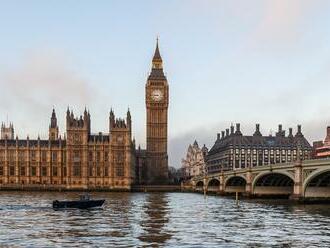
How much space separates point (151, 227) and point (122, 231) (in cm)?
355

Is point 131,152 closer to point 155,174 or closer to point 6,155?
point 155,174

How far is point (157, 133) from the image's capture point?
193 metres

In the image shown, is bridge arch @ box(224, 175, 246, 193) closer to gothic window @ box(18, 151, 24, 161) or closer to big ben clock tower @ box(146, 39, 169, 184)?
big ben clock tower @ box(146, 39, 169, 184)

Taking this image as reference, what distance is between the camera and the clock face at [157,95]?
196950 millimetres

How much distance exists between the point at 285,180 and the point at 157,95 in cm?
9841

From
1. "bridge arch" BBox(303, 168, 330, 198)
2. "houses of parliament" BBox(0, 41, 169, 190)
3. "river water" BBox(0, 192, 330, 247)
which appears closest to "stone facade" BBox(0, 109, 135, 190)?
"houses of parliament" BBox(0, 41, 169, 190)

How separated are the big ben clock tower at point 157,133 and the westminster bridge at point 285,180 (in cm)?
4754

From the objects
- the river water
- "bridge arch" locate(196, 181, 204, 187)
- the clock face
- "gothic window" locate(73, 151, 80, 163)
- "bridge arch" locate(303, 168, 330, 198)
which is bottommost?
"bridge arch" locate(196, 181, 204, 187)

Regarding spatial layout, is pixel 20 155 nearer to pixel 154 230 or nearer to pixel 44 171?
pixel 44 171

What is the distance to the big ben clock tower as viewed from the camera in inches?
7510

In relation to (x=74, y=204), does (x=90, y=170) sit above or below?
above

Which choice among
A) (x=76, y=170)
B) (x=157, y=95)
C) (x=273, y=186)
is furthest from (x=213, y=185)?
(x=157, y=95)

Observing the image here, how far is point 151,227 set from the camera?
45.3 meters

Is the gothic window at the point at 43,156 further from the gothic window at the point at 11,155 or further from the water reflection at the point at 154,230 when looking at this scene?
the water reflection at the point at 154,230
